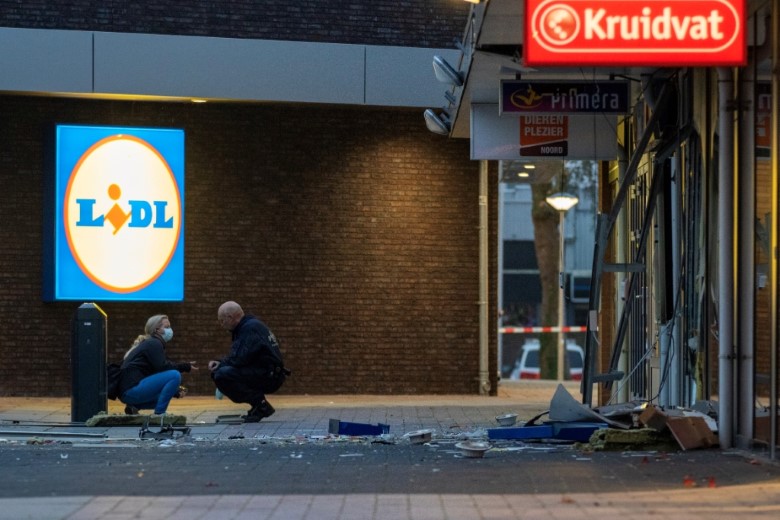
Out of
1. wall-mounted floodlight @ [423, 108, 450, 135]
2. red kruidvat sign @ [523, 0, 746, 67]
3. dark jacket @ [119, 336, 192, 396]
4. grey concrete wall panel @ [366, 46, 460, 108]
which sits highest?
grey concrete wall panel @ [366, 46, 460, 108]

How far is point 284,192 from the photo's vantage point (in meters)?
18.0

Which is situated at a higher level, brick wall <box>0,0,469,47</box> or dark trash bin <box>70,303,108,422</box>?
brick wall <box>0,0,469,47</box>

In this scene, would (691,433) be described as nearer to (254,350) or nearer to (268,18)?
(254,350)

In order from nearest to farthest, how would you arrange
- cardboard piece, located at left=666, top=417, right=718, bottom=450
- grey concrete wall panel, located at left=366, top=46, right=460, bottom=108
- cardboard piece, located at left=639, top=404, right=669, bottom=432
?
cardboard piece, located at left=666, top=417, right=718, bottom=450, cardboard piece, located at left=639, top=404, right=669, bottom=432, grey concrete wall panel, located at left=366, top=46, right=460, bottom=108

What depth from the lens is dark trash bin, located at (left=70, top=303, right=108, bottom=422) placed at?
1368cm

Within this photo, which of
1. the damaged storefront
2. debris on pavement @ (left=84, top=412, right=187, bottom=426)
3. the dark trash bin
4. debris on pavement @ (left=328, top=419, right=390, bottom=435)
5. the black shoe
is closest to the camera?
the damaged storefront

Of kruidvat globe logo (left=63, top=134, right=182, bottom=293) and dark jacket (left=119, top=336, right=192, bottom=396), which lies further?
kruidvat globe logo (left=63, top=134, right=182, bottom=293)

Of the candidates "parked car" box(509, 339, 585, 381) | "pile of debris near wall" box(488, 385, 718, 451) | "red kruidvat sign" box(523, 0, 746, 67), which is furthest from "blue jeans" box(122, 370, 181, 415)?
"parked car" box(509, 339, 585, 381)

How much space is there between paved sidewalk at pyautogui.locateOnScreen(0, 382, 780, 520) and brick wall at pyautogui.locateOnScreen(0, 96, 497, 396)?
4.30 meters

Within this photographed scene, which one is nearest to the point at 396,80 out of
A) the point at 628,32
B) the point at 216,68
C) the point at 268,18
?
the point at 268,18

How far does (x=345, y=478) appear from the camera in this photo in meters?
8.93

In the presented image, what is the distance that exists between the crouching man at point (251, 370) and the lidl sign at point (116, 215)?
11.6 ft

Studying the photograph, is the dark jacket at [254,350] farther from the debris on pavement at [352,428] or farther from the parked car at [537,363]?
the parked car at [537,363]

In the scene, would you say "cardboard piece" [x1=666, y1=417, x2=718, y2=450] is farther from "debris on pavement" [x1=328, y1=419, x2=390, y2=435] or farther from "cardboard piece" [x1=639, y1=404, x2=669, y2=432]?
"debris on pavement" [x1=328, y1=419, x2=390, y2=435]
